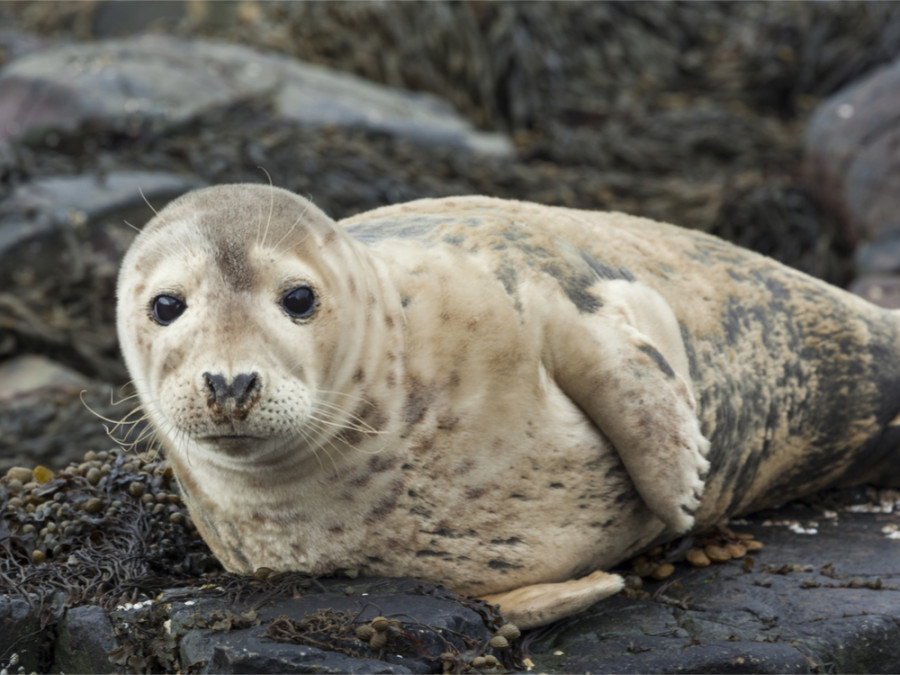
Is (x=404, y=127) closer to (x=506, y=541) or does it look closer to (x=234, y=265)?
(x=506, y=541)

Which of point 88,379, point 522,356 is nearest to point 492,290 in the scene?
point 522,356

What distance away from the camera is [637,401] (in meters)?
3.44

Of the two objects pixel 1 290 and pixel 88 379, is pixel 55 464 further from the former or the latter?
pixel 1 290

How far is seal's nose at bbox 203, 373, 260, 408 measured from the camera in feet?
9.35

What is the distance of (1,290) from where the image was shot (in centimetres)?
800

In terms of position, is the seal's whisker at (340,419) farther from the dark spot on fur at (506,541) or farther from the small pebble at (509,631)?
the small pebble at (509,631)

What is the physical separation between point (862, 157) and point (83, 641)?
24.1ft

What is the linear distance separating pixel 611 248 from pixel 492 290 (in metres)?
0.70

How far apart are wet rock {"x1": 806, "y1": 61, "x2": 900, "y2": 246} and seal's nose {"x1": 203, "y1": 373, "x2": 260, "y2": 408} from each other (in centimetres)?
678

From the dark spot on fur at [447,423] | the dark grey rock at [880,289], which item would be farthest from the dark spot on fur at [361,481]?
the dark grey rock at [880,289]

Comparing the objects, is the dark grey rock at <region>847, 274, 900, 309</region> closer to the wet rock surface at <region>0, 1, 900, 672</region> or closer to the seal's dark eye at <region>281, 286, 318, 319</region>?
the wet rock surface at <region>0, 1, 900, 672</region>

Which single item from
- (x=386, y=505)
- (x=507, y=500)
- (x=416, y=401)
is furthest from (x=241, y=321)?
(x=507, y=500)

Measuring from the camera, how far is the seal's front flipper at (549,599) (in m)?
3.40

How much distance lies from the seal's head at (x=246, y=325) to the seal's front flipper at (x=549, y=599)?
72 cm
